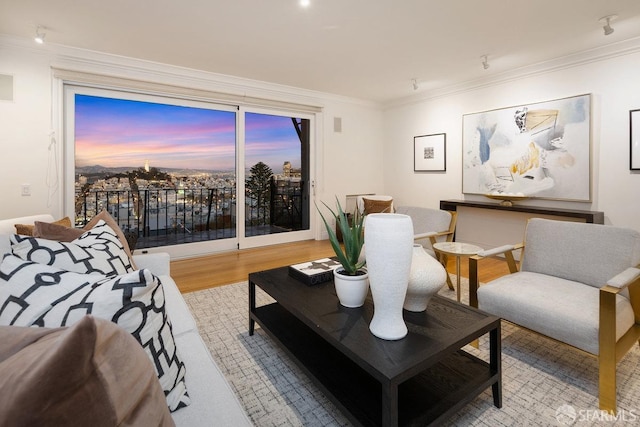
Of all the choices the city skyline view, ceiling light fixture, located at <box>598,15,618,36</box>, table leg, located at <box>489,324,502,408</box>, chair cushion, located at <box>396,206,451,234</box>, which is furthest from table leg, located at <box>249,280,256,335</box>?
ceiling light fixture, located at <box>598,15,618,36</box>

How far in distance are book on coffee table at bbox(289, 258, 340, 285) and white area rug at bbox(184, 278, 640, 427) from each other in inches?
18.7

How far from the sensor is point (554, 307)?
170 centimetres

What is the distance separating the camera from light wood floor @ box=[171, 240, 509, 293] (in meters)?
3.38

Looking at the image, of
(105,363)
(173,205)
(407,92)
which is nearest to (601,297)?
(105,363)

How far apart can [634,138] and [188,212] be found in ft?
17.7

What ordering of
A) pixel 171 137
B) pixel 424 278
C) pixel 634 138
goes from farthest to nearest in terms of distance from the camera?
pixel 171 137 < pixel 634 138 < pixel 424 278

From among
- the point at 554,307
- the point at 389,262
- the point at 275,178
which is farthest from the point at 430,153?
the point at 389,262

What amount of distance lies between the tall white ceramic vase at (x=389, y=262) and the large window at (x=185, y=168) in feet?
11.6

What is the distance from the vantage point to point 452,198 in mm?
4809

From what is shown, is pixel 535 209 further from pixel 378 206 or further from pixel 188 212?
pixel 188 212

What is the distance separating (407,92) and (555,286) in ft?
12.8

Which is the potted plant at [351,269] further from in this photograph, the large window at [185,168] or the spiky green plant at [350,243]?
the large window at [185,168]

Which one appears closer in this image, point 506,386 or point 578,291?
point 506,386

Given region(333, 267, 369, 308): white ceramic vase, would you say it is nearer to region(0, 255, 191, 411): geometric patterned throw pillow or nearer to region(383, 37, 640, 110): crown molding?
region(0, 255, 191, 411): geometric patterned throw pillow
